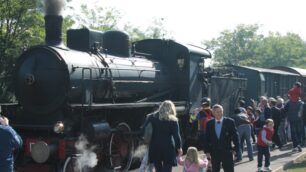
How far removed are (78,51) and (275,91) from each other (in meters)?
15.3

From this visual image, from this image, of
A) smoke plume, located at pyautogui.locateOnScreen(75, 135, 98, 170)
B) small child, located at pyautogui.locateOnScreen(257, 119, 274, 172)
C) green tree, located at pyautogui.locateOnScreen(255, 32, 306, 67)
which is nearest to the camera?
smoke plume, located at pyautogui.locateOnScreen(75, 135, 98, 170)

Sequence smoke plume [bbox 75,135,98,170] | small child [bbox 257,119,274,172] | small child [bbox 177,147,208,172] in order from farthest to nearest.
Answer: small child [bbox 257,119,274,172] → smoke plume [bbox 75,135,98,170] → small child [bbox 177,147,208,172]

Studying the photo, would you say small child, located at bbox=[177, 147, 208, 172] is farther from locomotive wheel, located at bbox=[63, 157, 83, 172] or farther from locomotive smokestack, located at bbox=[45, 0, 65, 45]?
locomotive smokestack, located at bbox=[45, 0, 65, 45]

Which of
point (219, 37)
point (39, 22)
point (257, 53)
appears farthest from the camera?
point (219, 37)

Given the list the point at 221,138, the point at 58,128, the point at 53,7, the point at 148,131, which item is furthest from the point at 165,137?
the point at 53,7

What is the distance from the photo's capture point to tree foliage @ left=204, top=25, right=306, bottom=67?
6775 cm

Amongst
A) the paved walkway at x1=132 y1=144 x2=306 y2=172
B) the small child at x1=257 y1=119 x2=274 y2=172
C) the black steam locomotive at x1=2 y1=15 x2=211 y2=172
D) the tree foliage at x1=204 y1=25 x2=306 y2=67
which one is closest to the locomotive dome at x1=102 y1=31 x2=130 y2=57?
the black steam locomotive at x1=2 y1=15 x2=211 y2=172

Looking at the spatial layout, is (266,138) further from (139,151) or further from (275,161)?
(139,151)

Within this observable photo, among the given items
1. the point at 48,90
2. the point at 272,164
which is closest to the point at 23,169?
the point at 48,90

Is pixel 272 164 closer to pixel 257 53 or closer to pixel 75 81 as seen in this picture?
pixel 75 81

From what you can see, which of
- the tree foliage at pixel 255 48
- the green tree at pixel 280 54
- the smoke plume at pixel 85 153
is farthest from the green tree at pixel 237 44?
the smoke plume at pixel 85 153

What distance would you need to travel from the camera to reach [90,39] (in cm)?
1081

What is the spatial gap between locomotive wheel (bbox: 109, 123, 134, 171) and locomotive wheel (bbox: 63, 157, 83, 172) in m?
1.18

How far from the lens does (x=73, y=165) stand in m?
9.29
